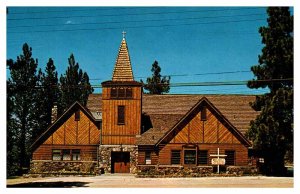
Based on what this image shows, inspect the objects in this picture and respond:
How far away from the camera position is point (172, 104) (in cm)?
4488

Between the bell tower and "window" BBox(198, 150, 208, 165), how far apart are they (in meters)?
5.94

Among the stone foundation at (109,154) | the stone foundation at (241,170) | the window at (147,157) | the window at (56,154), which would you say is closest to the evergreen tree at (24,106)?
the window at (56,154)

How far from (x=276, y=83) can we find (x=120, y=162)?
15.5 metres

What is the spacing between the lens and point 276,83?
106ft

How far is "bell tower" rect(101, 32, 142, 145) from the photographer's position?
1517 inches

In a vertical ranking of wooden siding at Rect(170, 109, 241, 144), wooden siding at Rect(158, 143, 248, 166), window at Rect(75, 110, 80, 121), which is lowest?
wooden siding at Rect(158, 143, 248, 166)

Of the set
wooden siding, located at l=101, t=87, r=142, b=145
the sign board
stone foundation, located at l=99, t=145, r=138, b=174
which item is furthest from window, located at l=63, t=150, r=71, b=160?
the sign board

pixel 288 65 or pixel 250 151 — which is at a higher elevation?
pixel 288 65

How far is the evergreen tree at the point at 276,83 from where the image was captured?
30.6 meters

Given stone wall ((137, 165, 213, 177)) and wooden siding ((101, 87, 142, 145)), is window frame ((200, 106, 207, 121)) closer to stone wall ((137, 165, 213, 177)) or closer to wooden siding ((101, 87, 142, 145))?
stone wall ((137, 165, 213, 177))
